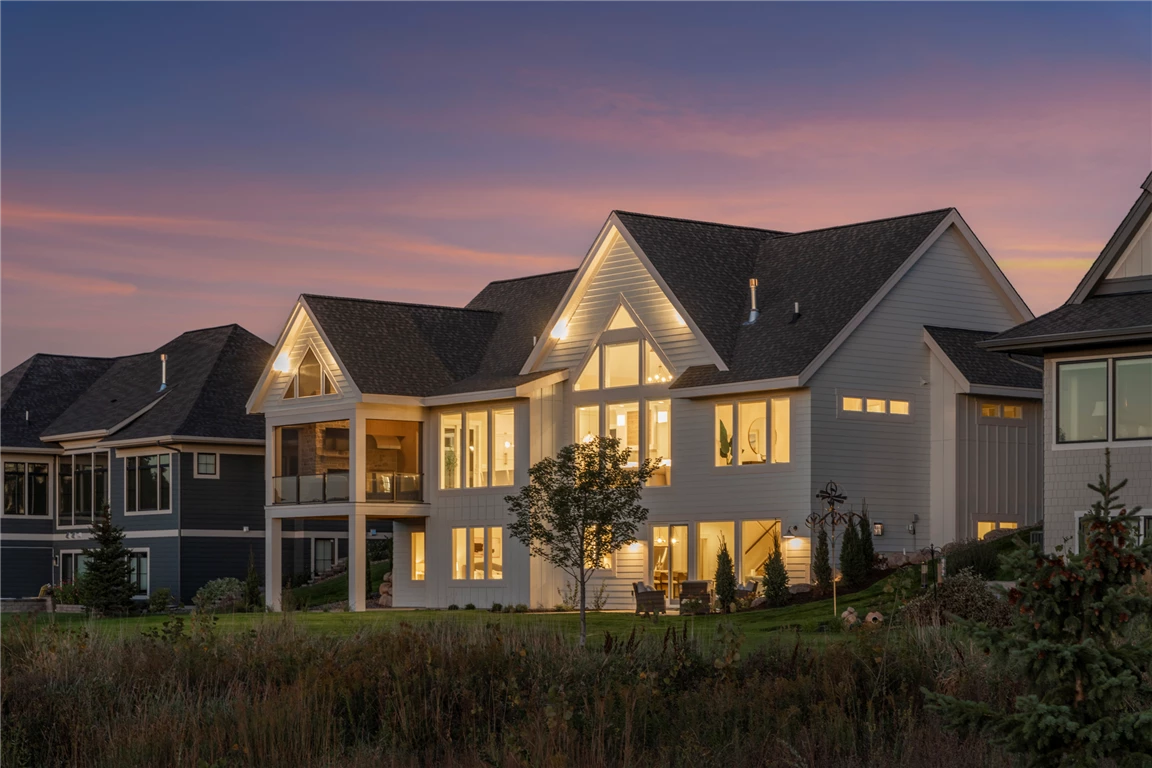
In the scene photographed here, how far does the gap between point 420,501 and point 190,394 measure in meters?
11.4

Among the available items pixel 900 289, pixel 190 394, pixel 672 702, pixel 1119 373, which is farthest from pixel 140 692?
pixel 190 394

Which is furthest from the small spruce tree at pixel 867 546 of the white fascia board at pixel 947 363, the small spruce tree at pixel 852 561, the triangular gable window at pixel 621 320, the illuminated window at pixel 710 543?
the triangular gable window at pixel 621 320

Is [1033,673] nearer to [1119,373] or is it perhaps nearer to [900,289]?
[1119,373]

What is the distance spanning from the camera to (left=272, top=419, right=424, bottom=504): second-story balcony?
147ft

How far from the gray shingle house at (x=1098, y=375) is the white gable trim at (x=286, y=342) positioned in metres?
19.5

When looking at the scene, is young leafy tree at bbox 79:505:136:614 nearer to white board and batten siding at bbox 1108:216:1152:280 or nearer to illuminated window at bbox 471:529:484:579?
illuminated window at bbox 471:529:484:579

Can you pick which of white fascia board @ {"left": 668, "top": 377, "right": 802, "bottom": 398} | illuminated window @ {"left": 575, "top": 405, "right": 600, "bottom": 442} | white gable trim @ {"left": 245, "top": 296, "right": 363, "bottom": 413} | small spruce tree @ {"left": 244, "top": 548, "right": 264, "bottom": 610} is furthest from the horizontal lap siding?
small spruce tree @ {"left": 244, "top": 548, "right": 264, "bottom": 610}

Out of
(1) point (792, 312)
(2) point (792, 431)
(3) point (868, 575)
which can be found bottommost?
(3) point (868, 575)

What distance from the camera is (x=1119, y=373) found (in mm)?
29484

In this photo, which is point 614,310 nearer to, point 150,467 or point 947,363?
point 947,363

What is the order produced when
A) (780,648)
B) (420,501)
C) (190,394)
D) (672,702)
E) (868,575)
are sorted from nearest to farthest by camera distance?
1. (672,702)
2. (780,648)
3. (868,575)
4. (420,501)
5. (190,394)

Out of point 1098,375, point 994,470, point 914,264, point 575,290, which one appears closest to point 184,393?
point 575,290

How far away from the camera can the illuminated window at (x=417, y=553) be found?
1834 inches

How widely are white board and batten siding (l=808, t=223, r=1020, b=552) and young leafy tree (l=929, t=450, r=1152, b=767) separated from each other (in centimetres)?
2541
